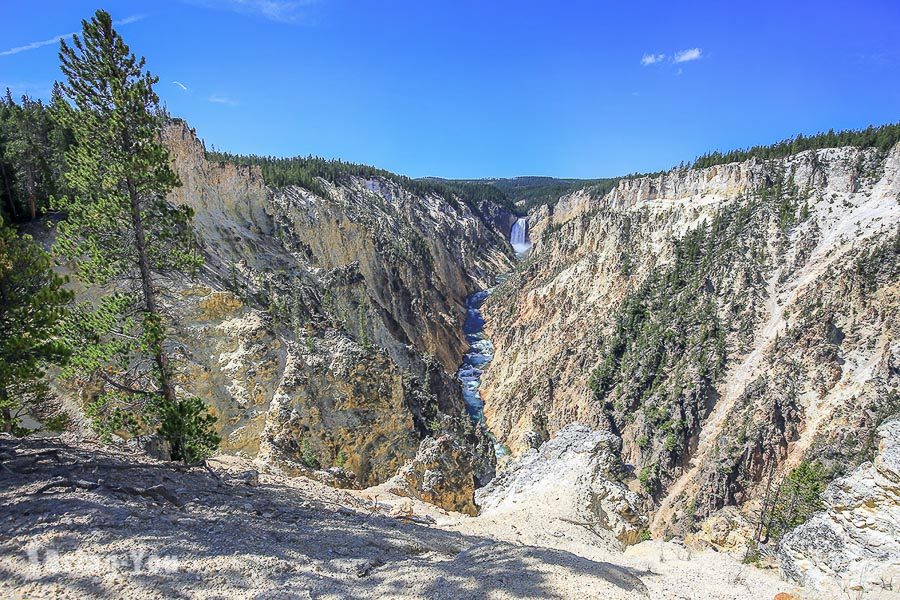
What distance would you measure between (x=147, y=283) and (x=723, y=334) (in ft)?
164

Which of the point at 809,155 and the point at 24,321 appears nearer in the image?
the point at 24,321

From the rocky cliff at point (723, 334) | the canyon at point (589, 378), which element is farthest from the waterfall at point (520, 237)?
the rocky cliff at point (723, 334)

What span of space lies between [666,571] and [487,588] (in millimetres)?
4785

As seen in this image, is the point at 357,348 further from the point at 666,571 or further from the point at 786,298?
the point at 786,298

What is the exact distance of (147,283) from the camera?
1106 cm

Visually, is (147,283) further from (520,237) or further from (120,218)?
(520,237)

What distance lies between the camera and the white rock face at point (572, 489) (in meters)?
15.0

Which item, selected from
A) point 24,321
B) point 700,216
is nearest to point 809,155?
point 700,216

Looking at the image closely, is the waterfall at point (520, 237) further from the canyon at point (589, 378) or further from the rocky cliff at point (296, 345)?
the rocky cliff at point (296, 345)

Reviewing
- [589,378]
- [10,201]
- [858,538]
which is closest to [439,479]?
[858,538]

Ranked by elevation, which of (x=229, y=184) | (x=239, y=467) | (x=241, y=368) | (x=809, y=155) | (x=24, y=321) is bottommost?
(x=239, y=467)

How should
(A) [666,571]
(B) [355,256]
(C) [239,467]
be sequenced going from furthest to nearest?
1. (B) [355,256]
2. (C) [239,467]
3. (A) [666,571]

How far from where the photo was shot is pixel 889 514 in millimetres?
11453

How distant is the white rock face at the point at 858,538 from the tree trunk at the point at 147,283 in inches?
597
